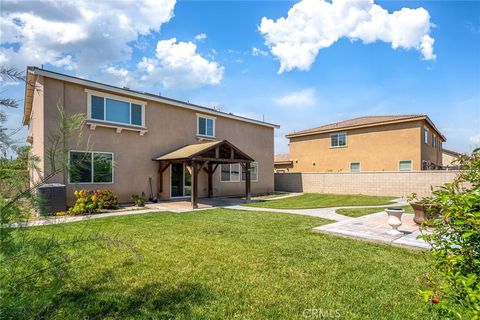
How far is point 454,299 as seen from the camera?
6.65 ft

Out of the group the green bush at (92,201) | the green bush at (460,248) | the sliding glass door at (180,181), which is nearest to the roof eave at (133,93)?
the sliding glass door at (180,181)

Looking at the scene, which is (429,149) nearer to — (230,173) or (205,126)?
(230,173)

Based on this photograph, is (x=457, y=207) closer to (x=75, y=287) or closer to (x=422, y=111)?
(x=75, y=287)

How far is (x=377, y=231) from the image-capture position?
795cm

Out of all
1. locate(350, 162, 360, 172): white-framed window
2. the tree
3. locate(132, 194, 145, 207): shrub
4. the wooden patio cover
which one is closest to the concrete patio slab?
the tree

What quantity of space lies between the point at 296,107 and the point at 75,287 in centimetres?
1848

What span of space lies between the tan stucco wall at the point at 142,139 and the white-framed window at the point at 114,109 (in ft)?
1.00

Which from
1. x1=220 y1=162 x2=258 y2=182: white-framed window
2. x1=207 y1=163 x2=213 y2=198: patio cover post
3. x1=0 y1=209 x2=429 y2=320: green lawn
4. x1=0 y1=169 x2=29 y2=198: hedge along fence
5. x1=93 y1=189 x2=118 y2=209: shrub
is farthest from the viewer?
x1=220 y1=162 x2=258 y2=182: white-framed window

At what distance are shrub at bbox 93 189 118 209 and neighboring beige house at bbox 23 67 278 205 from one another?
0.83m

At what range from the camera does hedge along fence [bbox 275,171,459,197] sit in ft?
60.0

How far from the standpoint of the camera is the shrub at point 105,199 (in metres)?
11.9

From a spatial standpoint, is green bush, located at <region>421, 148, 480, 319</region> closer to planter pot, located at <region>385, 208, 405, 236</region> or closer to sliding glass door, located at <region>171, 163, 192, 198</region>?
planter pot, located at <region>385, 208, 405, 236</region>

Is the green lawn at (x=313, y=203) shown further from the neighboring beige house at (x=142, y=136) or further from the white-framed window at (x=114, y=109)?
the white-framed window at (x=114, y=109)

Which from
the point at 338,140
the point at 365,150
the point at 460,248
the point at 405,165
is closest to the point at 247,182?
the point at 365,150
